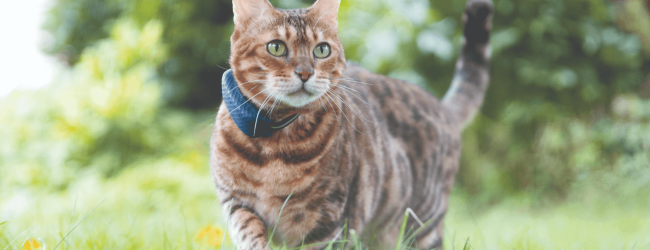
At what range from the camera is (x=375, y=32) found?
11.9ft

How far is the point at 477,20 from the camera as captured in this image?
2164 millimetres

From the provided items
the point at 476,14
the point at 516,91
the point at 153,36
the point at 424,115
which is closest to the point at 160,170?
the point at 153,36

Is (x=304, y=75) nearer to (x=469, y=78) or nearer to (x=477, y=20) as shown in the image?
(x=477, y=20)

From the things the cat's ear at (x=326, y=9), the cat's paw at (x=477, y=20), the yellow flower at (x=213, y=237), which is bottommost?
the yellow flower at (x=213, y=237)

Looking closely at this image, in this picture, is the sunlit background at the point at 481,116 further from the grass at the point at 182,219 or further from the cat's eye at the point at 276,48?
the cat's eye at the point at 276,48

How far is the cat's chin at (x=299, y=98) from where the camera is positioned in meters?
1.40

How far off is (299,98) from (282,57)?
15 cm

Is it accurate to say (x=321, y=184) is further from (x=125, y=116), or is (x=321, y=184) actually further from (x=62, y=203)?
(x=125, y=116)

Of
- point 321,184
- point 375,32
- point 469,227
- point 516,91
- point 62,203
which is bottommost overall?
point 62,203

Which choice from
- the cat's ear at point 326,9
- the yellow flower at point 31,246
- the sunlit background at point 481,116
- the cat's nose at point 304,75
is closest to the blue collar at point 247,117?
the cat's nose at point 304,75

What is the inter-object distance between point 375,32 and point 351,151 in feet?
7.28

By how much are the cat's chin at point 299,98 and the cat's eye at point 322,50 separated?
0.55 feet

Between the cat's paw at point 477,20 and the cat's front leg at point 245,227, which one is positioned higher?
the cat's paw at point 477,20

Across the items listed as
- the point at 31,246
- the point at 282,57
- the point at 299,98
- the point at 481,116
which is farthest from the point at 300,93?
the point at 481,116
